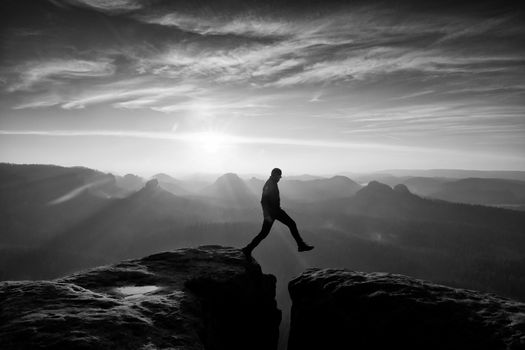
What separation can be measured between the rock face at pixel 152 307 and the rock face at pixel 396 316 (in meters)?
2.83

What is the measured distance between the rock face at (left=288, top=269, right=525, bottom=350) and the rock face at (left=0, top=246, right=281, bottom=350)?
9.27 feet

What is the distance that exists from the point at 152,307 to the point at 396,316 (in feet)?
28.4

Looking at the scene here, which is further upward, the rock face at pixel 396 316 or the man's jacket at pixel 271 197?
the man's jacket at pixel 271 197

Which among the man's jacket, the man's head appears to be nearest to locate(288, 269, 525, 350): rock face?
the man's jacket

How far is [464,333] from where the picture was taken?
9.59 meters

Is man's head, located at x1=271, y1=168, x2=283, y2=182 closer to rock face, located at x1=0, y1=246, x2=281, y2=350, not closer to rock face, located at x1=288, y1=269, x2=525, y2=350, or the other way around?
rock face, located at x1=0, y1=246, x2=281, y2=350

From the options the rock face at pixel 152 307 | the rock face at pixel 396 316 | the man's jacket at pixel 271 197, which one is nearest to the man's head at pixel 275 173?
the man's jacket at pixel 271 197

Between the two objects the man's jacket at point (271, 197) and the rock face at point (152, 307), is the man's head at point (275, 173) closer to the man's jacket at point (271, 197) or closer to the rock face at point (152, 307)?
the man's jacket at point (271, 197)

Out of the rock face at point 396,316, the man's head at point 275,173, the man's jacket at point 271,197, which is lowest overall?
the rock face at point 396,316

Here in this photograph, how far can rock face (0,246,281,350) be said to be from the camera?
8.11 m

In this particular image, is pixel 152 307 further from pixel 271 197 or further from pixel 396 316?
pixel 396 316

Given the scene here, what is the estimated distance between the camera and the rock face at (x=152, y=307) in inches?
319

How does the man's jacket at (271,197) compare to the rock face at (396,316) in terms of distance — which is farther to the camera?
the man's jacket at (271,197)

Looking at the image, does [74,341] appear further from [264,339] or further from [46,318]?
[264,339]
